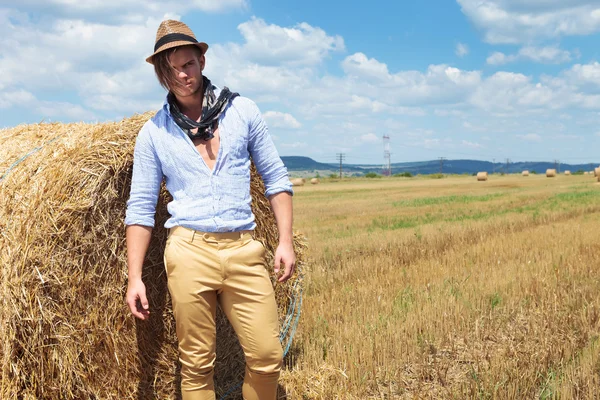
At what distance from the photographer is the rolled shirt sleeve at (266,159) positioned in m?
3.34

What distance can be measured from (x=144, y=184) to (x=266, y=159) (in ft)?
2.50

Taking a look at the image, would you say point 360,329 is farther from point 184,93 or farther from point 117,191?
point 184,93

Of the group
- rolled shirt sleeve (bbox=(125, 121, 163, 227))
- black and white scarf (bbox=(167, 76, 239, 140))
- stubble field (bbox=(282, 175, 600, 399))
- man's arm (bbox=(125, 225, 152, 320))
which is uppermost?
black and white scarf (bbox=(167, 76, 239, 140))

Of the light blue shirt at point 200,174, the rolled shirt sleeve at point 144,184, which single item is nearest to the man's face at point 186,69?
the light blue shirt at point 200,174

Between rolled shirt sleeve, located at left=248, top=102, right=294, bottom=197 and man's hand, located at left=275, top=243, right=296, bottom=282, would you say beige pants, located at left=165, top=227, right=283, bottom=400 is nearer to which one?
man's hand, located at left=275, top=243, right=296, bottom=282

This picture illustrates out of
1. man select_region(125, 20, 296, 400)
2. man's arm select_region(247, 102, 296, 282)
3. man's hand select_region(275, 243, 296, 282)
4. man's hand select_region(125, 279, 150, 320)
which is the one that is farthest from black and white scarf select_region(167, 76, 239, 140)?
man's hand select_region(125, 279, 150, 320)

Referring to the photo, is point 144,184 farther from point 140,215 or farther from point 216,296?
point 216,296

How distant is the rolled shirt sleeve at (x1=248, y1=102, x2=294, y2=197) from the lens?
11.0 ft

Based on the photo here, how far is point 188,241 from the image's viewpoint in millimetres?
3062

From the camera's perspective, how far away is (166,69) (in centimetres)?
318

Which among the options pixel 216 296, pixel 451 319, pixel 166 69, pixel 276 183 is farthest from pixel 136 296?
pixel 451 319

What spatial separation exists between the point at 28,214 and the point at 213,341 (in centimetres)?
150

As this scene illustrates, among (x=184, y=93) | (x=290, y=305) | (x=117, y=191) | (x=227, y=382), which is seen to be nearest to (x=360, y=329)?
(x=290, y=305)


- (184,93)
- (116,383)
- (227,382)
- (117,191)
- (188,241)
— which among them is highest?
(184,93)
